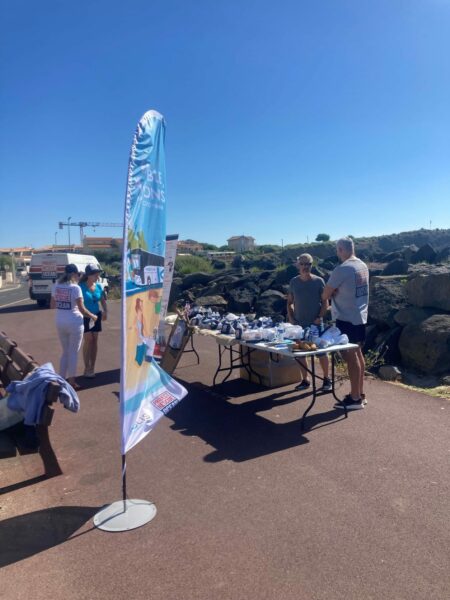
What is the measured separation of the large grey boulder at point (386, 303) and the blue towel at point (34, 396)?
24.3 feet

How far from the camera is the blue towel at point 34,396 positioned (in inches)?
167

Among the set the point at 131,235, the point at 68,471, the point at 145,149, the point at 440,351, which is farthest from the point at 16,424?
the point at 440,351

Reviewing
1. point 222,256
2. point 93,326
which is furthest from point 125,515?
point 222,256

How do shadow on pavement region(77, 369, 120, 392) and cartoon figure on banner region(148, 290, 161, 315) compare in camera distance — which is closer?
cartoon figure on banner region(148, 290, 161, 315)

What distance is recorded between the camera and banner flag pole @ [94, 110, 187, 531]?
11.8 ft

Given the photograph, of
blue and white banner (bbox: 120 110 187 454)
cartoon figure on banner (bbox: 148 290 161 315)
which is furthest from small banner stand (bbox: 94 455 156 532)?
cartoon figure on banner (bbox: 148 290 161 315)

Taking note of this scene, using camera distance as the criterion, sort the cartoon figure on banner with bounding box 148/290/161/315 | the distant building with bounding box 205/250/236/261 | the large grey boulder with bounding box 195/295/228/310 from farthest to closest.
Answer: the distant building with bounding box 205/250/236/261, the large grey boulder with bounding box 195/295/228/310, the cartoon figure on banner with bounding box 148/290/161/315

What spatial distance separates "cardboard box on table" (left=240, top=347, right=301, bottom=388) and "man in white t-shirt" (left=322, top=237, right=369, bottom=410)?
1222 millimetres

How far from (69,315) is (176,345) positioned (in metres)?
1.66

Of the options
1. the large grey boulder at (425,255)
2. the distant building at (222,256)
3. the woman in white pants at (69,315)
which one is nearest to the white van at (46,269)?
the woman in white pants at (69,315)

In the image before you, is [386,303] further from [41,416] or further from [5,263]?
[5,263]

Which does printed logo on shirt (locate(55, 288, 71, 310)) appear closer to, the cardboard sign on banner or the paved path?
the paved path

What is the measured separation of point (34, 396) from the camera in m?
4.26

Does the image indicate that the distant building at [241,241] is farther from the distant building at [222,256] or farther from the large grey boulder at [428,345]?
the large grey boulder at [428,345]
